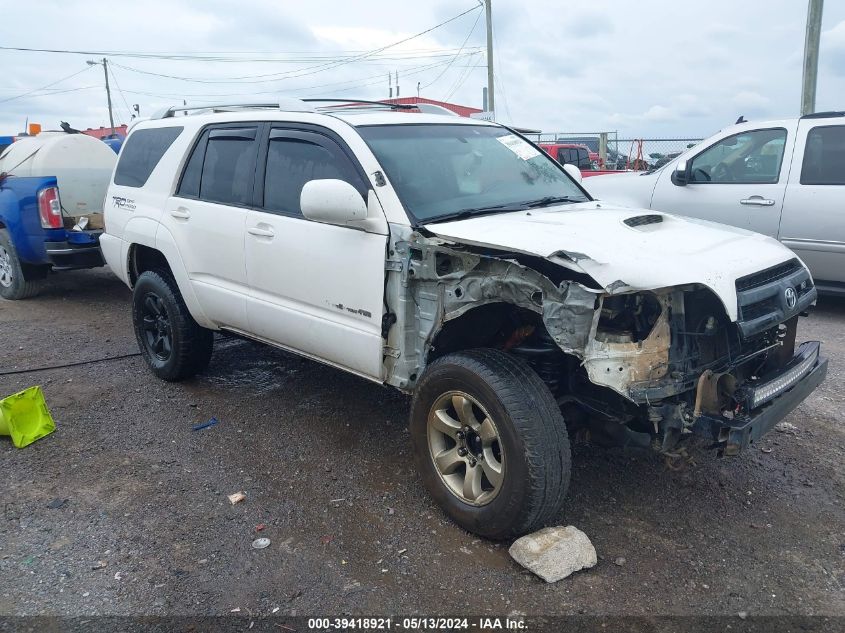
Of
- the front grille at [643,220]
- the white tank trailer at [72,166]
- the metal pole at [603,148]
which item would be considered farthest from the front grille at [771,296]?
the metal pole at [603,148]

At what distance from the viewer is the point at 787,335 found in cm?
344

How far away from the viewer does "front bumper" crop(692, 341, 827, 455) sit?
2.84 metres

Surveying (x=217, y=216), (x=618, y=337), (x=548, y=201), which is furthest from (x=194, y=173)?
(x=618, y=337)

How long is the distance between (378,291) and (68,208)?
567 cm

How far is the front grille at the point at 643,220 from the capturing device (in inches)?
135

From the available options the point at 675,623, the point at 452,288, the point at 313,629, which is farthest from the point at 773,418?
the point at 313,629

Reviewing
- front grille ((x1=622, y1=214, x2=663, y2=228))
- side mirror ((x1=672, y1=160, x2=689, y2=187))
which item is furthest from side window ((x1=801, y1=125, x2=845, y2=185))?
front grille ((x1=622, y1=214, x2=663, y2=228))

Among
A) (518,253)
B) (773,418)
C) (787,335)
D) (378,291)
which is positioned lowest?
(773,418)

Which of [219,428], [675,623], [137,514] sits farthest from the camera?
[219,428]

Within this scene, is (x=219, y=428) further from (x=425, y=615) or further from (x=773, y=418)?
(x=773, y=418)

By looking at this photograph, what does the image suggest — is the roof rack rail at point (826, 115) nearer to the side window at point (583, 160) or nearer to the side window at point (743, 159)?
the side window at point (743, 159)

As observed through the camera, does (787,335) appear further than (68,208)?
No

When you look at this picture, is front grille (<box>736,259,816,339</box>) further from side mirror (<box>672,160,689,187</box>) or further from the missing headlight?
side mirror (<box>672,160,689,187</box>)

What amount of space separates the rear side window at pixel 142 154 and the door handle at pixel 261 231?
131 centimetres
